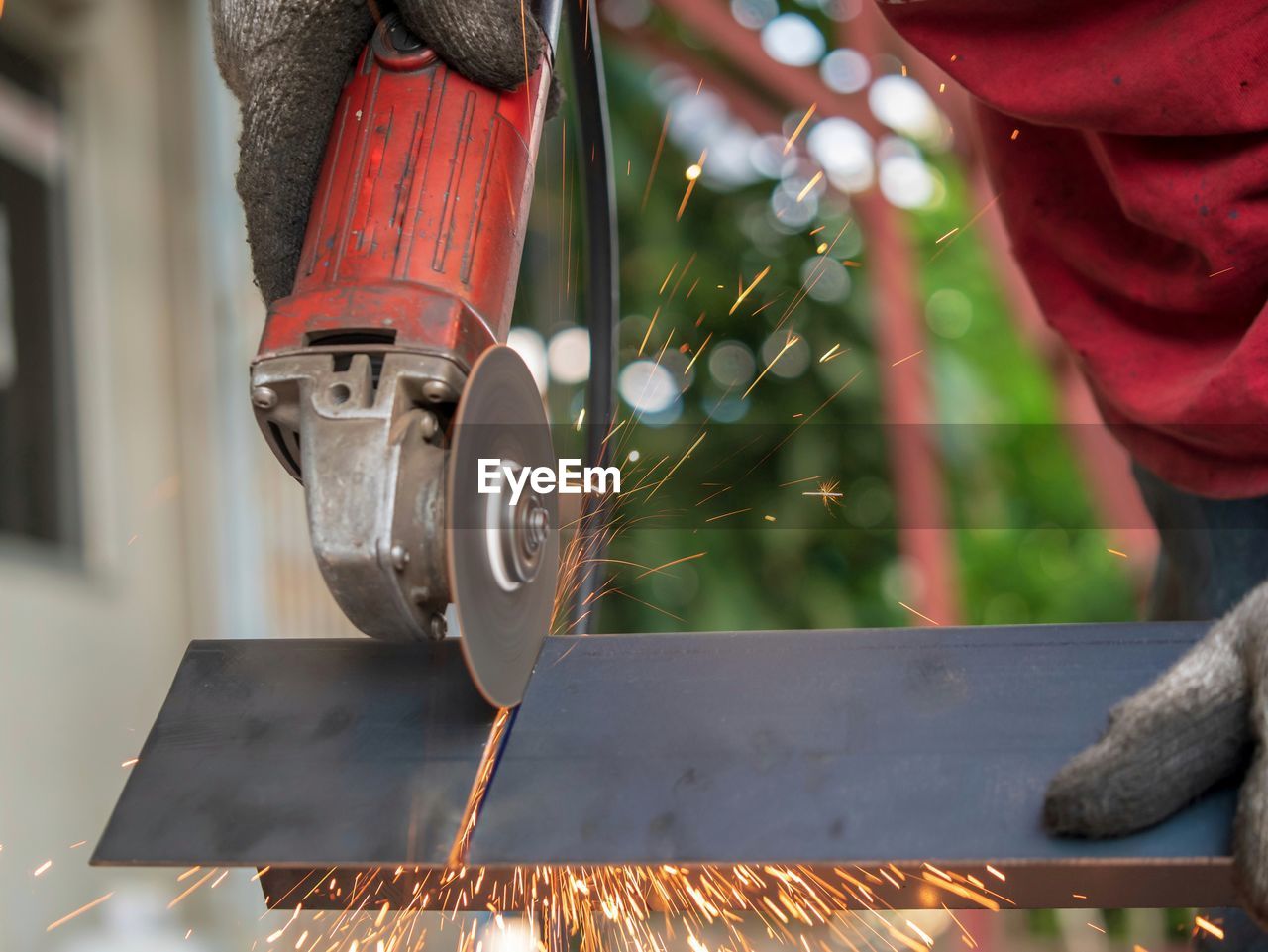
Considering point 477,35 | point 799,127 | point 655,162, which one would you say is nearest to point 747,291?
point 655,162

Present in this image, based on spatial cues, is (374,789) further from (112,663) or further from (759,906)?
(112,663)

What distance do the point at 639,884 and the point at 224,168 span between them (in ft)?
14.2

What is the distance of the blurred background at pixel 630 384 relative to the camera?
3912 millimetres

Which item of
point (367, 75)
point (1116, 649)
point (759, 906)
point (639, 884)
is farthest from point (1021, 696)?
point (367, 75)

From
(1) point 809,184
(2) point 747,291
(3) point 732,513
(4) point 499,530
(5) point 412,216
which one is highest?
(1) point 809,184

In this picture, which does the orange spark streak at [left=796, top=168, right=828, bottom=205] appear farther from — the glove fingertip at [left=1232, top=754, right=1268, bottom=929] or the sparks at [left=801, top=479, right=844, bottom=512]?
the glove fingertip at [left=1232, top=754, right=1268, bottom=929]

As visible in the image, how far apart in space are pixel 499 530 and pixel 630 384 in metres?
3.97

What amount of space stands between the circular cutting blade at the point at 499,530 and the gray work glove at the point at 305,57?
1.00 ft

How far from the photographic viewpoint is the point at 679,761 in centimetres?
102

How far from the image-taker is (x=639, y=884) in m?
1.32

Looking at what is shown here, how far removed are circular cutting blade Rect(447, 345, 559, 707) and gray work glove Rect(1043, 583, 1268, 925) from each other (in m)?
0.44

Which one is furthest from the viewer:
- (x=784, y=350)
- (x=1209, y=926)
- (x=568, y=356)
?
(x=784, y=350)

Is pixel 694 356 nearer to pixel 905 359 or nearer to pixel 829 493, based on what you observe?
pixel 829 493

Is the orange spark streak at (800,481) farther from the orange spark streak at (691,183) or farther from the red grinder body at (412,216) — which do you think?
the red grinder body at (412,216)
